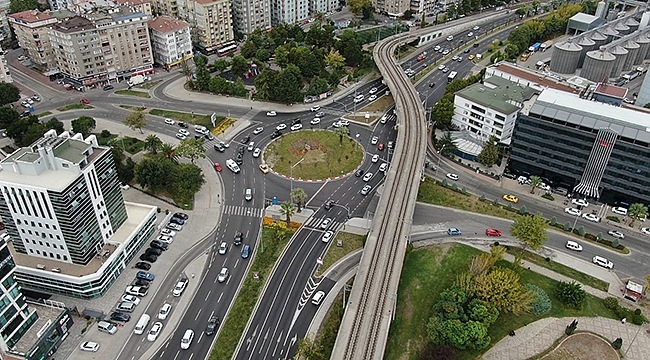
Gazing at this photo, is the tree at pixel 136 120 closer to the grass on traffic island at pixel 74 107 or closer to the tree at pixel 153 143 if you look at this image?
the tree at pixel 153 143

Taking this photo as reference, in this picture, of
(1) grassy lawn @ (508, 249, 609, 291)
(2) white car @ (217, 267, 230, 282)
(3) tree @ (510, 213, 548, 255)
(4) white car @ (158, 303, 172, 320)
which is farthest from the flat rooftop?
(1) grassy lawn @ (508, 249, 609, 291)

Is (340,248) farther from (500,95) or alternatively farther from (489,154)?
(500,95)

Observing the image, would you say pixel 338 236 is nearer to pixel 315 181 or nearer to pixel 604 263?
pixel 315 181

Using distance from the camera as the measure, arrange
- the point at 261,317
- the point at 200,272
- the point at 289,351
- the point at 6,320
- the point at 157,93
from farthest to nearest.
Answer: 1. the point at 157,93
2. the point at 200,272
3. the point at 261,317
4. the point at 289,351
5. the point at 6,320

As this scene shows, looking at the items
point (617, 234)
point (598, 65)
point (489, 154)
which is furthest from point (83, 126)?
point (598, 65)

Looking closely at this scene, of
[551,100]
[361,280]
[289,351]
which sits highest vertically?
[551,100]

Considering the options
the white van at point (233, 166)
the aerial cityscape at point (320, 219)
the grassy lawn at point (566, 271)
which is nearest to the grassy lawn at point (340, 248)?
the aerial cityscape at point (320, 219)

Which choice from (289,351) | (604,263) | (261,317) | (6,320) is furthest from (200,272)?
(604,263)
